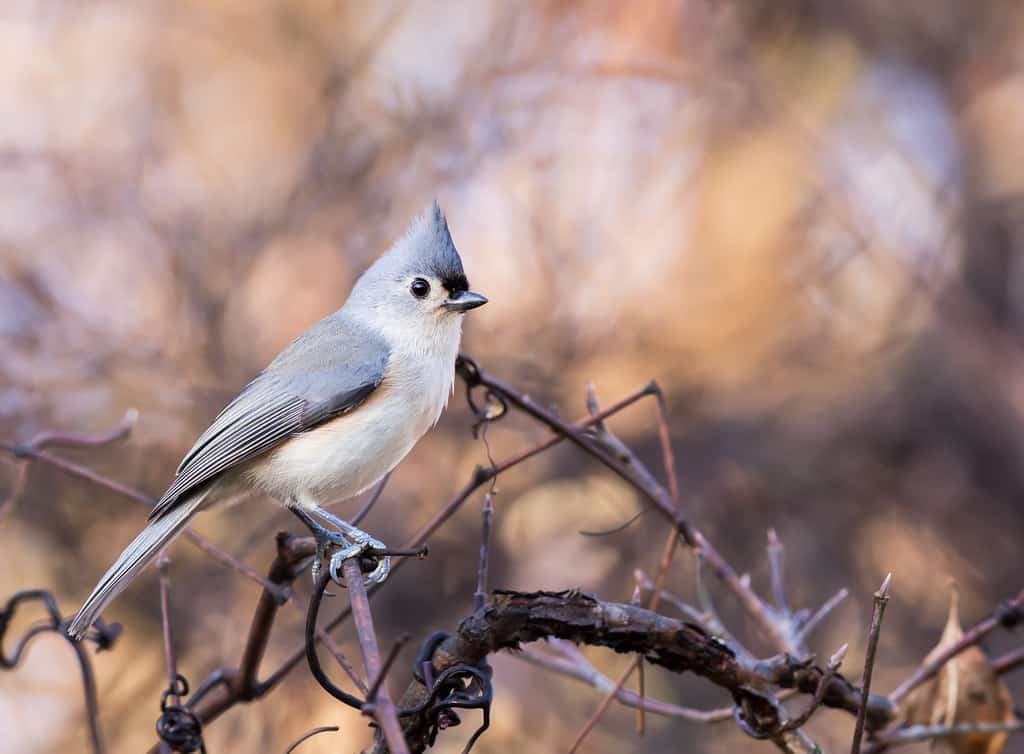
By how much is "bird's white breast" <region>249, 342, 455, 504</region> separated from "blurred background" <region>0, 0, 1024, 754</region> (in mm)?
1038

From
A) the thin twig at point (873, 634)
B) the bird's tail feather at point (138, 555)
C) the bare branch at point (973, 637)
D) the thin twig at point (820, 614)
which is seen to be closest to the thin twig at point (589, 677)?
the thin twig at point (820, 614)

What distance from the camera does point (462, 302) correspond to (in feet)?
7.58

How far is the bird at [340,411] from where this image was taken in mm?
2029

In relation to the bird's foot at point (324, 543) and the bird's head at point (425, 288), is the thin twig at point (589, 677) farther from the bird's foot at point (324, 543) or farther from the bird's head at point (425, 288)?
the bird's head at point (425, 288)

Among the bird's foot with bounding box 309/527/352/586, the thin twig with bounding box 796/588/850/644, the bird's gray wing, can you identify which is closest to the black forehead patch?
the bird's gray wing

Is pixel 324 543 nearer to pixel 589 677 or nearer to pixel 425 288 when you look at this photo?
pixel 589 677

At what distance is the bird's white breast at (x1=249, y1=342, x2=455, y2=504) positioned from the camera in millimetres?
2027

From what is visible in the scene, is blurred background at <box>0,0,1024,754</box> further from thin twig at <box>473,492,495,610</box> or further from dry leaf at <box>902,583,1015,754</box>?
thin twig at <box>473,492,495,610</box>

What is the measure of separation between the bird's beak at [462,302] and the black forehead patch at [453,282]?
0.01 m

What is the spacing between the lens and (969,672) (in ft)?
5.91

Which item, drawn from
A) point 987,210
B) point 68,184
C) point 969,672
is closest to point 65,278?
point 68,184

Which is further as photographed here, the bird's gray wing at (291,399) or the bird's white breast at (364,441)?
the bird's gray wing at (291,399)

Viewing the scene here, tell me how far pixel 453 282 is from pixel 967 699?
129 cm

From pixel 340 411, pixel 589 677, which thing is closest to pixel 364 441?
pixel 340 411
